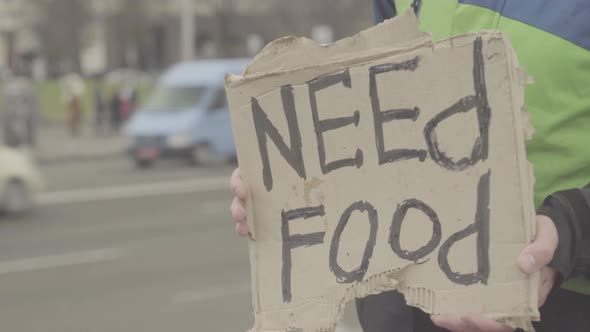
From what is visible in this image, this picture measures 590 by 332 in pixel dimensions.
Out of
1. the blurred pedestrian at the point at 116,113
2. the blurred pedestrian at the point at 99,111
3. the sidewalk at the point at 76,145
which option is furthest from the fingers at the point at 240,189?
the blurred pedestrian at the point at 99,111

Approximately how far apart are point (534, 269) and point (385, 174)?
0.30m

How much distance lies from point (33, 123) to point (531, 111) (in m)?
26.0

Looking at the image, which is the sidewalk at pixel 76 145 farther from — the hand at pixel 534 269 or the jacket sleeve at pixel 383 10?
the hand at pixel 534 269

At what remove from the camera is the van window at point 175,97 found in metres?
22.7

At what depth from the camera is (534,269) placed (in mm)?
1699

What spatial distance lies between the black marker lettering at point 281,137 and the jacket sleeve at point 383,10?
0.41 metres

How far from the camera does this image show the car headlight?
74.0ft

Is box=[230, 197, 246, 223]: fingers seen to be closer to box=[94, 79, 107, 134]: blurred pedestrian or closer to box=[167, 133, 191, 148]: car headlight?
box=[167, 133, 191, 148]: car headlight

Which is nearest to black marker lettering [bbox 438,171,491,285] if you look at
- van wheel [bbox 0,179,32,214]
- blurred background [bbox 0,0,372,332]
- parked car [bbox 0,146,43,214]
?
blurred background [bbox 0,0,372,332]

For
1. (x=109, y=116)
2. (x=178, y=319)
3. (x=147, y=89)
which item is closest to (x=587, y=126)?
(x=178, y=319)

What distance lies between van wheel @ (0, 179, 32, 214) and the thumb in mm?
13911

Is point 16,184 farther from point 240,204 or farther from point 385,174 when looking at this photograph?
point 385,174

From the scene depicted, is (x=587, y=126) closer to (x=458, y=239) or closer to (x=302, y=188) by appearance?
(x=458, y=239)

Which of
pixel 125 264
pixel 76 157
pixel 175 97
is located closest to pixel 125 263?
pixel 125 264
